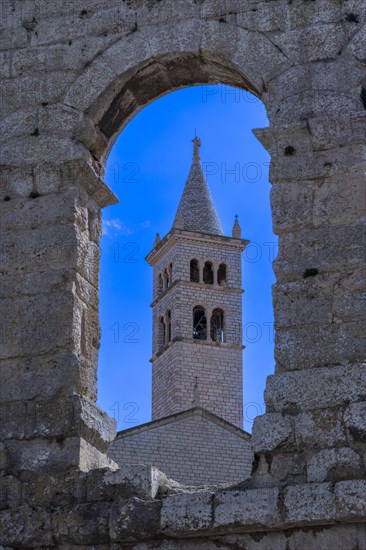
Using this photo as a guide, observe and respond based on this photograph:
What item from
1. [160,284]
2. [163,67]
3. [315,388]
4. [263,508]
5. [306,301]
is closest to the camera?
[263,508]

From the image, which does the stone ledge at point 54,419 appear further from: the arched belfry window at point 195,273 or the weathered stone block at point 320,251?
the arched belfry window at point 195,273

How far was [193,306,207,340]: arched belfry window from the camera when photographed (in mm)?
52275

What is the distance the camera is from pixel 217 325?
175ft

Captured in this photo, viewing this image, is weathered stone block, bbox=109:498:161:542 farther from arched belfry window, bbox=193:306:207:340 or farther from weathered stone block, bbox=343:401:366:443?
arched belfry window, bbox=193:306:207:340

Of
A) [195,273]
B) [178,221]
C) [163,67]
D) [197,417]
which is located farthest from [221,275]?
[163,67]

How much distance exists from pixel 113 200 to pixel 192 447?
27.8 m

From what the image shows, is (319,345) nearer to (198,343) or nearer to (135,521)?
(135,521)

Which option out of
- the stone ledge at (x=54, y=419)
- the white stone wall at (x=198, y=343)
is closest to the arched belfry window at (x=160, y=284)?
the white stone wall at (x=198, y=343)

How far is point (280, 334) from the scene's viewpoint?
6762mm

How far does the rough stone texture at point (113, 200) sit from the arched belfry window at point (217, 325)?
145 ft

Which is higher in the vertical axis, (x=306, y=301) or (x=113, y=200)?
(x=113, y=200)

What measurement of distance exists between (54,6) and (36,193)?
1.71 metres

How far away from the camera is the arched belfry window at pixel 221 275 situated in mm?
53500

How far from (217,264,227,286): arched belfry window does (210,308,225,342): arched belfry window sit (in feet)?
5.06
